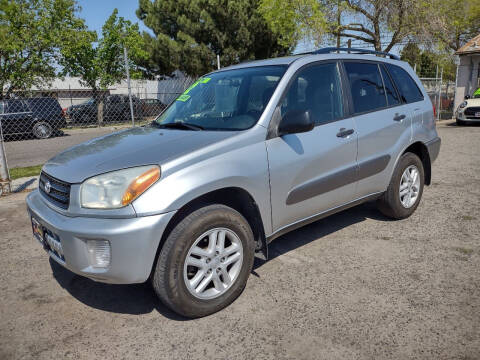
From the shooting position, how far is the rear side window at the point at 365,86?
371cm

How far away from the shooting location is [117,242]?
91.0 inches

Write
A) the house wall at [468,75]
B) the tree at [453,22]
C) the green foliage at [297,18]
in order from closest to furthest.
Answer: the tree at [453,22]
the green foliage at [297,18]
the house wall at [468,75]

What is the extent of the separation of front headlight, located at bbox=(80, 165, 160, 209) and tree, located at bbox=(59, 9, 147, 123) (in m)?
21.4

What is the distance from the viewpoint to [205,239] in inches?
105

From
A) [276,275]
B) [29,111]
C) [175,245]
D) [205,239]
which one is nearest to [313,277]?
[276,275]

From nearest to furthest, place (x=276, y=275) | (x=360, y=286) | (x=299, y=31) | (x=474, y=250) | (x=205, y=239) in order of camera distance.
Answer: (x=205, y=239) → (x=360, y=286) → (x=276, y=275) → (x=474, y=250) → (x=299, y=31)

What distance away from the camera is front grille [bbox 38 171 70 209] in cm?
261

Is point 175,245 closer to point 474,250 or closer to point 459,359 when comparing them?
point 459,359

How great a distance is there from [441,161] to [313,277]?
227 inches

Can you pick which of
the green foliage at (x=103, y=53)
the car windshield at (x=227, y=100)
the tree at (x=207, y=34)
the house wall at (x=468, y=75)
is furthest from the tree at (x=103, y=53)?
the car windshield at (x=227, y=100)

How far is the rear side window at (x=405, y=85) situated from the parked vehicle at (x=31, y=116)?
43.6ft

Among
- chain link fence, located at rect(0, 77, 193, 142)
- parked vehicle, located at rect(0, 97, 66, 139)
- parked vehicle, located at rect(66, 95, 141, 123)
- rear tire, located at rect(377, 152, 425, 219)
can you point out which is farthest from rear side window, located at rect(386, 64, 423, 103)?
parked vehicle, located at rect(0, 97, 66, 139)

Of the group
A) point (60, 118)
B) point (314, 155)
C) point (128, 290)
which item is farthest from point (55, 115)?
point (314, 155)

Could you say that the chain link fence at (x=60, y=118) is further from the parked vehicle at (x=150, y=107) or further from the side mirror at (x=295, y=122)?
the side mirror at (x=295, y=122)
